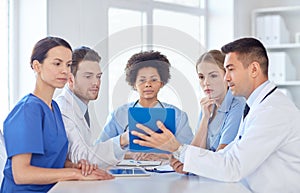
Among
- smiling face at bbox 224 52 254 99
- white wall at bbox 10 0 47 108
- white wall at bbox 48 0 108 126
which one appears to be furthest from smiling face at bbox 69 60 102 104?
white wall at bbox 10 0 47 108

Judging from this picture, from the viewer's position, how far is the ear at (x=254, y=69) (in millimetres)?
1964

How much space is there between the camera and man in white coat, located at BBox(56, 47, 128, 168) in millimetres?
1974

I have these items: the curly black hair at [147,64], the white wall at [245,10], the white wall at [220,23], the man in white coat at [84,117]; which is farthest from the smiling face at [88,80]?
the white wall at [245,10]

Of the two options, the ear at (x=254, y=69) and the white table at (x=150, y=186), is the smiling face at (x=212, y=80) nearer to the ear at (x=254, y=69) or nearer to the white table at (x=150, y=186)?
the ear at (x=254, y=69)

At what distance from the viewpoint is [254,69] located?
196 centimetres

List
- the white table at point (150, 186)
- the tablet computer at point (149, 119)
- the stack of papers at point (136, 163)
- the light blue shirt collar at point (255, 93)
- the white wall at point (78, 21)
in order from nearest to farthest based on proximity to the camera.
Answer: the white table at point (150, 186)
the tablet computer at point (149, 119)
the light blue shirt collar at point (255, 93)
the stack of papers at point (136, 163)
the white wall at point (78, 21)

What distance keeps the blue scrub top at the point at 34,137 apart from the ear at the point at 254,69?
745 mm

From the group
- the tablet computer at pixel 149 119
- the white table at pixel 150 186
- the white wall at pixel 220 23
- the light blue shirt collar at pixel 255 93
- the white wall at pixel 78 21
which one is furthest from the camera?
the white wall at pixel 220 23

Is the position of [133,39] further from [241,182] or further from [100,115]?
[241,182]

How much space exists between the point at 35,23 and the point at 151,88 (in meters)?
1.56

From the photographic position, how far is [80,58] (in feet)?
6.70

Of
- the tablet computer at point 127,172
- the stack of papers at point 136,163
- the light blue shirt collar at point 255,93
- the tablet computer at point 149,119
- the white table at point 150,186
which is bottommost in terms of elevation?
the white table at point 150,186

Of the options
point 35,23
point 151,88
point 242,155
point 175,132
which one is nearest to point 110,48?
point 151,88

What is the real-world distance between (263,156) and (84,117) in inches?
27.1
